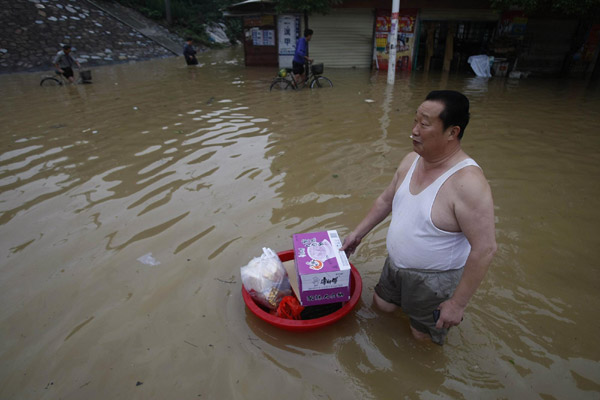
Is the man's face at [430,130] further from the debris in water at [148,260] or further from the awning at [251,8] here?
the awning at [251,8]

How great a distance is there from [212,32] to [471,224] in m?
33.4

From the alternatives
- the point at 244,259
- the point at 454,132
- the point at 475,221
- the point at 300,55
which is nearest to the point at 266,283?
the point at 244,259

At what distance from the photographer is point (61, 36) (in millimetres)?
16141

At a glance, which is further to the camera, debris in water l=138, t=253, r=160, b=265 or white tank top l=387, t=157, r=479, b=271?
debris in water l=138, t=253, r=160, b=265

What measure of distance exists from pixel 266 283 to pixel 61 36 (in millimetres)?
19713

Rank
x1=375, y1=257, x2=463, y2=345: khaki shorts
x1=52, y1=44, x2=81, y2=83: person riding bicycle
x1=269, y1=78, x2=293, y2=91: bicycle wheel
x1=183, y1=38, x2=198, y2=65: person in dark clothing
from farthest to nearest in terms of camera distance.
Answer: x1=183, y1=38, x2=198, y2=65: person in dark clothing, x1=52, y1=44, x2=81, y2=83: person riding bicycle, x1=269, y1=78, x2=293, y2=91: bicycle wheel, x1=375, y1=257, x2=463, y2=345: khaki shorts

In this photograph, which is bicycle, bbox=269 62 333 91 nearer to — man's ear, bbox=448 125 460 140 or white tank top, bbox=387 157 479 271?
white tank top, bbox=387 157 479 271

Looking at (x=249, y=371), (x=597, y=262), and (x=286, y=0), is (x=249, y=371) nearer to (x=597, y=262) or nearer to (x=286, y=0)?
(x=597, y=262)

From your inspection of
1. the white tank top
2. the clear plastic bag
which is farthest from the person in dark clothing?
the white tank top

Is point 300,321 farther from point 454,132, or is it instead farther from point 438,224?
point 454,132

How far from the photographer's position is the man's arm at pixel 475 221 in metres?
1.53

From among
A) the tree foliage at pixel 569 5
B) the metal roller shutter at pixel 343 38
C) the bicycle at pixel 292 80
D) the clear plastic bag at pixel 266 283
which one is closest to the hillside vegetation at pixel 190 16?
the metal roller shutter at pixel 343 38

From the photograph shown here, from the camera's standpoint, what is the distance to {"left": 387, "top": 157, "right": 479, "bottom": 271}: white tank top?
1.73 meters

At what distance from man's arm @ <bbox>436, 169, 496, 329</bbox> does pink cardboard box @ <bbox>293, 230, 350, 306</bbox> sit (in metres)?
0.67
